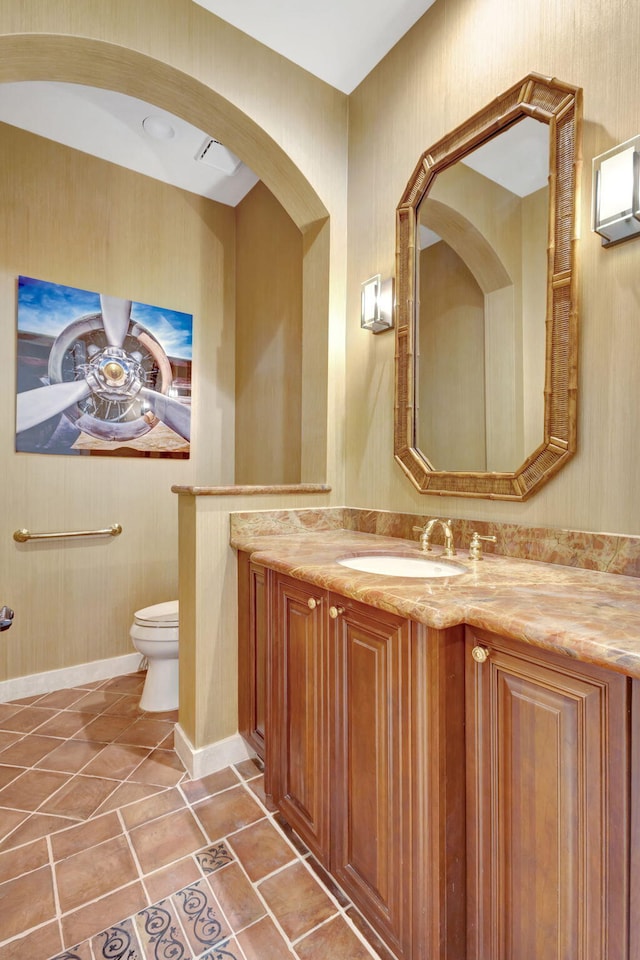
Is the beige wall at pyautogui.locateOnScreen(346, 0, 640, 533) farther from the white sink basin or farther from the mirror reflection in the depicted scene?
the white sink basin

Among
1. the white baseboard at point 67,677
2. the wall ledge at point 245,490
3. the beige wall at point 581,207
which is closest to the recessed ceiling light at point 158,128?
the beige wall at point 581,207

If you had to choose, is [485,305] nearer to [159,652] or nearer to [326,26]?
[326,26]

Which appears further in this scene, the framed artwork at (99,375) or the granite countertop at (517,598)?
the framed artwork at (99,375)

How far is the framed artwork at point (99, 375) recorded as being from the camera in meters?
2.45

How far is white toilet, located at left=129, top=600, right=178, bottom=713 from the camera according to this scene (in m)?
2.21

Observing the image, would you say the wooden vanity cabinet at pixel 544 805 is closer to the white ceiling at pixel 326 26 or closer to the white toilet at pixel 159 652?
the white toilet at pixel 159 652

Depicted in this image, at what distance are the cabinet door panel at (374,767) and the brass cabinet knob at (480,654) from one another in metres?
0.14

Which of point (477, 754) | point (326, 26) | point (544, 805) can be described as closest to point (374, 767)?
point (477, 754)

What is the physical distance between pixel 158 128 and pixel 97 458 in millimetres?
1868

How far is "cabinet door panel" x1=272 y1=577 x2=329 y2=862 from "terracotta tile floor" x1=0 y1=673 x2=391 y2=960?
15 cm

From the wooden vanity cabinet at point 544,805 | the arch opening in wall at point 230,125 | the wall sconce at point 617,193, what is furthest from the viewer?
the arch opening in wall at point 230,125

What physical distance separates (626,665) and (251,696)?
150 cm

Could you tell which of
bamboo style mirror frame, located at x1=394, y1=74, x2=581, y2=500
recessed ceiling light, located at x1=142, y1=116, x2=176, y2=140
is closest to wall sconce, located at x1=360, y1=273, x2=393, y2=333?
bamboo style mirror frame, located at x1=394, y1=74, x2=581, y2=500

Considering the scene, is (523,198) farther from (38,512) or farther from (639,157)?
(38,512)
